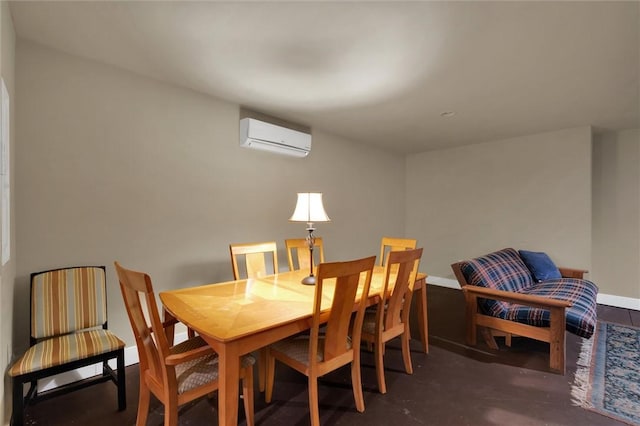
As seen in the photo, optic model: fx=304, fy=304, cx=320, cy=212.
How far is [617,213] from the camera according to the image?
13.4ft

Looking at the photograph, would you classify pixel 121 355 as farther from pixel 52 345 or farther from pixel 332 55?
pixel 332 55

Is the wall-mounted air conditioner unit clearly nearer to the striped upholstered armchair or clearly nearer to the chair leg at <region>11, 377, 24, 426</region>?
the striped upholstered armchair

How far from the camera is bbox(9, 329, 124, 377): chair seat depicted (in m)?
1.62

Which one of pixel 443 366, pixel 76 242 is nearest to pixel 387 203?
pixel 443 366

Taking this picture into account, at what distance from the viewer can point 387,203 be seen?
208 inches

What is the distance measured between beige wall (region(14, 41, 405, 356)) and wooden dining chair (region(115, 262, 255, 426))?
112 centimetres

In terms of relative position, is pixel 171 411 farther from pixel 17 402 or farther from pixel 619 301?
pixel 619 301

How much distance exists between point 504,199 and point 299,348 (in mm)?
4109

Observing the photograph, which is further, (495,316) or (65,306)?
(495,316)

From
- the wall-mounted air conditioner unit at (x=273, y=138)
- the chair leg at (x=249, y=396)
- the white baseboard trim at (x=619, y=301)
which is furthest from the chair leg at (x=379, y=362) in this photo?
the white baseboard trim at (x=619, y=301)

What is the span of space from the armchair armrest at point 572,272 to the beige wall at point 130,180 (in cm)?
332

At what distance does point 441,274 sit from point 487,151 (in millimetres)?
2126

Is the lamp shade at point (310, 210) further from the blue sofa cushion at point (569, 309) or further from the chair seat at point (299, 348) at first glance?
the blue sofa cushion at point (569, 309)

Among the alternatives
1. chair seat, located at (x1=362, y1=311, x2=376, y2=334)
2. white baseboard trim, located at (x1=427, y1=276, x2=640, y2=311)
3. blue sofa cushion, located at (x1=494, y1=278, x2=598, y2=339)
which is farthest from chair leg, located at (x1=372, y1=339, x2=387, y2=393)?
white baseboard trim, located at (x1=427, y1=276, x2=640, y2=311)
